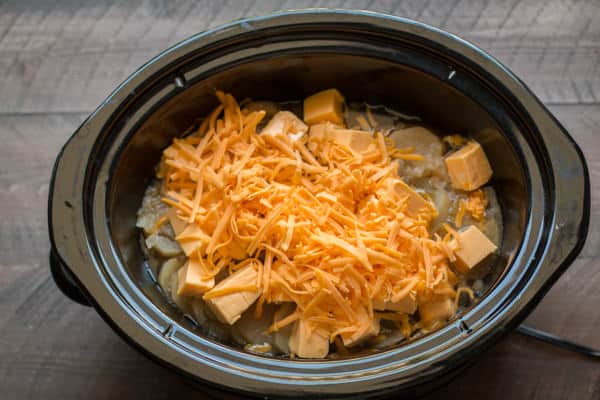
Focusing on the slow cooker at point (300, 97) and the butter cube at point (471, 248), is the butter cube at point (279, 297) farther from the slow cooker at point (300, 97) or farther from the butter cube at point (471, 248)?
the butter cube at point (471, 248)

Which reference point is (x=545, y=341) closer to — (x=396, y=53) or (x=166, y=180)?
(x=396, y=53)

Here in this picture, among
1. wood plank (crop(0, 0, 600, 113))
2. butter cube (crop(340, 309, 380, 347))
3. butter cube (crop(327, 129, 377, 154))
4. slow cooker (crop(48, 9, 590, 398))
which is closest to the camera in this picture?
slow cooker (crop(48, 9, 590, 398))

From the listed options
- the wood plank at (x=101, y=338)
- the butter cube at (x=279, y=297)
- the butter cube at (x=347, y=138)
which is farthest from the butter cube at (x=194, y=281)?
the butter cube at (x=347, y=138)

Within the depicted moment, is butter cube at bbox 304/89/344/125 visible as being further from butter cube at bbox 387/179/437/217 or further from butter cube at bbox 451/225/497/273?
butter cube at bbox 451/225/497/273

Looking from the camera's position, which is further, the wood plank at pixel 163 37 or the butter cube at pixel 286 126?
the wood plank at pixel 163 37

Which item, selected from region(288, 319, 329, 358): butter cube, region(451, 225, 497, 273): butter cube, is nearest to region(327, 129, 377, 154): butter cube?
region(451, 225, 497, 273): butter cube

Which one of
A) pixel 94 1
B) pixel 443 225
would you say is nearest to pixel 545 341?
pixel 443 225

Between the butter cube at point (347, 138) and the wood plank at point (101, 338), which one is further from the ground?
the butter cube at point (347, 138)

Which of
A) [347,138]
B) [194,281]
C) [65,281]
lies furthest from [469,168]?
[65,281]
